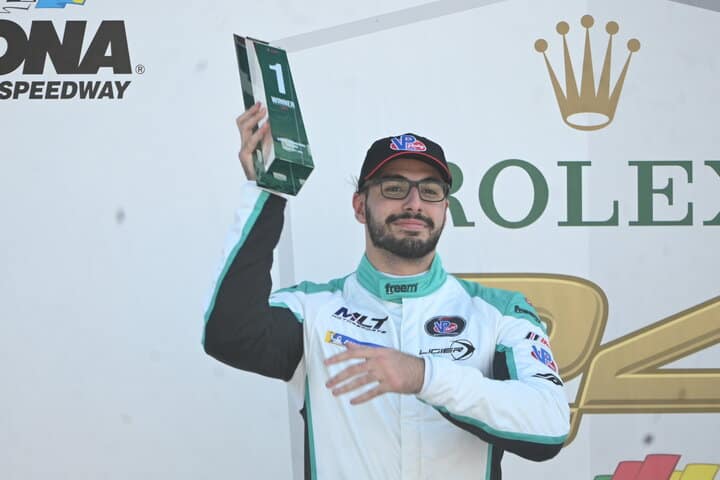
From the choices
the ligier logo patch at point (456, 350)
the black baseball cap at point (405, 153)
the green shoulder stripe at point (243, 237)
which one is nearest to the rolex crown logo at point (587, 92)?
the black baseball cap at point (405, 153)

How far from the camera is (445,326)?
1.72 m

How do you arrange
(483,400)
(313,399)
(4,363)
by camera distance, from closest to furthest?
(483,400)
(313,399)
(4,363)

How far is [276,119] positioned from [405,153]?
13.7 inches

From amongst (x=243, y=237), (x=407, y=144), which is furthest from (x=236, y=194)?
(x=243, y=237)

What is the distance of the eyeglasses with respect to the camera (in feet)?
5.74

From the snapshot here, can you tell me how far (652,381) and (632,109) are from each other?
2.51 ft

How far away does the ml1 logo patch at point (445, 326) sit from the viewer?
1707 millimetres

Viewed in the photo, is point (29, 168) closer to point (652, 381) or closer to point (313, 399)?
point (313, 399)

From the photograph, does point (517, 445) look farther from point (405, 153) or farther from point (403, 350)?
point (405, 153)

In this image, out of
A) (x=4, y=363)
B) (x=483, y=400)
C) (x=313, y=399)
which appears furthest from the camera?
(x=4, y=363)

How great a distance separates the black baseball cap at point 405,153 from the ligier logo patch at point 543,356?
41cm

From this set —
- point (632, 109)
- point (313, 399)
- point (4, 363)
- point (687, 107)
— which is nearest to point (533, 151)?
point (632, 109)

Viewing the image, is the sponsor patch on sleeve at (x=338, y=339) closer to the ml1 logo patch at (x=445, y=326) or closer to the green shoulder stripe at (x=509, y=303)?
the ml1 logo patch at (x=445, y=326)

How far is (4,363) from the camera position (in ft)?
7.59
